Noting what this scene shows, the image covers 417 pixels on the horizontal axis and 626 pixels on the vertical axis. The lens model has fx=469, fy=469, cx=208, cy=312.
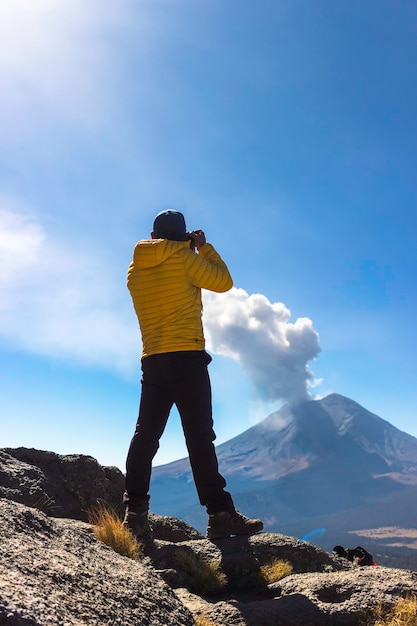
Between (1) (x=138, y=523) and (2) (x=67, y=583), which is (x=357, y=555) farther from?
(2) (x=67, y=583)

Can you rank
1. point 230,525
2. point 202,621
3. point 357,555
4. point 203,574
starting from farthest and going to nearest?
1. point 357,555
2. point 230,525
3. point 203,574
4. point 202,621

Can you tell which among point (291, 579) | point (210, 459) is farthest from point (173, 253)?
point (291, 579)

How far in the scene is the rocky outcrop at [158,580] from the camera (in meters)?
2.09

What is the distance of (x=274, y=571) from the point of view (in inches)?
165

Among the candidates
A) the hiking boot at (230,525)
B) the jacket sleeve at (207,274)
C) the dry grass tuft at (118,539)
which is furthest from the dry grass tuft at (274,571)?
the jacket sleeve at (207,274)

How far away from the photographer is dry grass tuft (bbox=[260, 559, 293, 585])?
4129 mm

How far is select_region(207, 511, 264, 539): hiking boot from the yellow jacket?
1.63 m

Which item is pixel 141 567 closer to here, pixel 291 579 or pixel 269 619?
pixel 269 619

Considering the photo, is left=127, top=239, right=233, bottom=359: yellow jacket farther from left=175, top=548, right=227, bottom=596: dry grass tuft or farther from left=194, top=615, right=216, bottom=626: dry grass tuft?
left=194, top=615, right=216, bottom=626: dry grass tuft

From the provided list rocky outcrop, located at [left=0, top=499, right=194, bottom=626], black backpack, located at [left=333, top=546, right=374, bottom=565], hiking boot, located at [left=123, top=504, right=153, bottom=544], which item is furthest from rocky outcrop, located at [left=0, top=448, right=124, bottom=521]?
black backpack, located at [left=333, top=546, right=374, bottom=565]

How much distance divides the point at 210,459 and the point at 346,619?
67.7 inches

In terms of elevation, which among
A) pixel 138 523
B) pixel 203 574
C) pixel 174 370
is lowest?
pixel 203 574

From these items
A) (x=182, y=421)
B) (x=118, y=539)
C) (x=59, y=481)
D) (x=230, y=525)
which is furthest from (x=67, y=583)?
(x=59, y=481)

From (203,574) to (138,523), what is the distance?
858 millimetres
